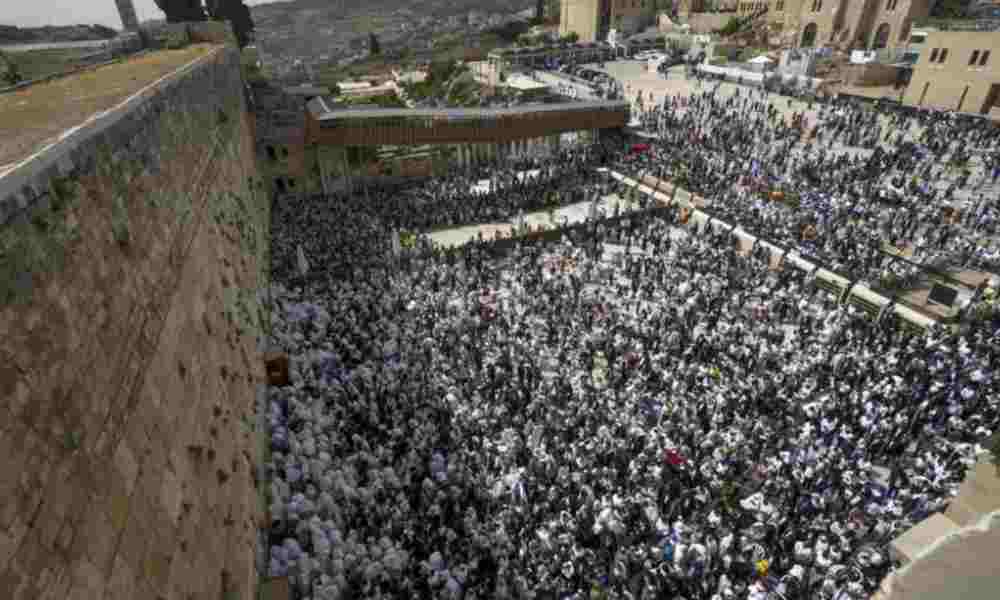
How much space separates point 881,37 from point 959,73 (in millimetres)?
18387

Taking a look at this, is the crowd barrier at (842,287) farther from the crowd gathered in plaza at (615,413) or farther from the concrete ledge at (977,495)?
the concrete ledge at (977,495)

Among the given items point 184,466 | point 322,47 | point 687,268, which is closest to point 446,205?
point 687,268

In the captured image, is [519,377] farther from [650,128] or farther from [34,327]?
[650,128]

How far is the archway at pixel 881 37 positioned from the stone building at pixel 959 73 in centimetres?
1507

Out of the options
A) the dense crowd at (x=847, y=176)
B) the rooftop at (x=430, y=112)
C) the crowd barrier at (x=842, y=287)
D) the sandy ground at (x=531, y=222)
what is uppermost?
the rooftop at (x=430, y=112)

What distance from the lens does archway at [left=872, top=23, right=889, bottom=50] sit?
41.9 m

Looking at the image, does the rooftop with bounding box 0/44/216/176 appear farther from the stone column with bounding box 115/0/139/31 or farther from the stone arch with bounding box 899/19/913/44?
the stone arch with bounding box 899/19/913/44

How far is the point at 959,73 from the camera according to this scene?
28.2 meters

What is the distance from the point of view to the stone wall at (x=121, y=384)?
11.9 ft

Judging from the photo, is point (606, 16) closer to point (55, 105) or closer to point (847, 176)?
point (847, 176)

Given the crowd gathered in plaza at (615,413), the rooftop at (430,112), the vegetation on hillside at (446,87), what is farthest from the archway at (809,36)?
the crowd gathered in plaza at (615,413)

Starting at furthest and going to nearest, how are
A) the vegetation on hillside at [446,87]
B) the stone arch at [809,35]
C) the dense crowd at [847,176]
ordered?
the stone arch at [809,35]
the vegetation on hillside at [446,87]
the dense crowd at [847,176]

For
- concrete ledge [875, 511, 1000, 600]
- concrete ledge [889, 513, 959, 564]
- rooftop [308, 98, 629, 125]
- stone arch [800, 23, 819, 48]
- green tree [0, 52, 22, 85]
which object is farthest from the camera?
stone arch [800, 23, 819, 48]

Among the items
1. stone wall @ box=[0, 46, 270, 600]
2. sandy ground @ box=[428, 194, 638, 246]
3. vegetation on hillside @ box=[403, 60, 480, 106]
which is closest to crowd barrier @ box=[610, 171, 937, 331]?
sandy ground @ box=[428, 194, 638, 246]
